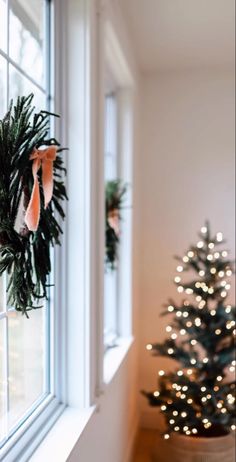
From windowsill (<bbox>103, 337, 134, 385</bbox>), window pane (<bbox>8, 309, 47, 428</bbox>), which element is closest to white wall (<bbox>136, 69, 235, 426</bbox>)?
windowsill (<bbox>103, 337, 134, 385</bbox>)

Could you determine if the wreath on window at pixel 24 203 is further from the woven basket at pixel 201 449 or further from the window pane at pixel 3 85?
the woven basket at pixel 201 449

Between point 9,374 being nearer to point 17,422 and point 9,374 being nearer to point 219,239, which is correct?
point 17,422

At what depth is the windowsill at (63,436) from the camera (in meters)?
1.24

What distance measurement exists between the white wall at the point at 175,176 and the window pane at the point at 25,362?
5.58 ft

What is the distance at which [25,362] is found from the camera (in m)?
1.38

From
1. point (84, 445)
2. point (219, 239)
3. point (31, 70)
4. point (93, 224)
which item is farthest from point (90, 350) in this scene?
point (219, 239)

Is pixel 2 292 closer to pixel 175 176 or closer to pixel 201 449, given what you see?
pixel 201 449

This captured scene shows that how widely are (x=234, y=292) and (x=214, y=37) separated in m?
1.67

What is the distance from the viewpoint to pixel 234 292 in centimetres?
306

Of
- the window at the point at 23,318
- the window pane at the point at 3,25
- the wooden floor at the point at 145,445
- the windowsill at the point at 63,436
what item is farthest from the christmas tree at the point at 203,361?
the window pane at the point at 3,25

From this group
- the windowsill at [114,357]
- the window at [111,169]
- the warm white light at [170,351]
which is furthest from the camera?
the window at [111,169]

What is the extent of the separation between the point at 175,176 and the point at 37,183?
7.07 ft

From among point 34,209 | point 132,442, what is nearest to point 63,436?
point 34,209

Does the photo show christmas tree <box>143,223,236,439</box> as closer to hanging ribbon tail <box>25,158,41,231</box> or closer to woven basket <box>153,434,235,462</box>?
woven basket <box>153,434,235,462</box>
